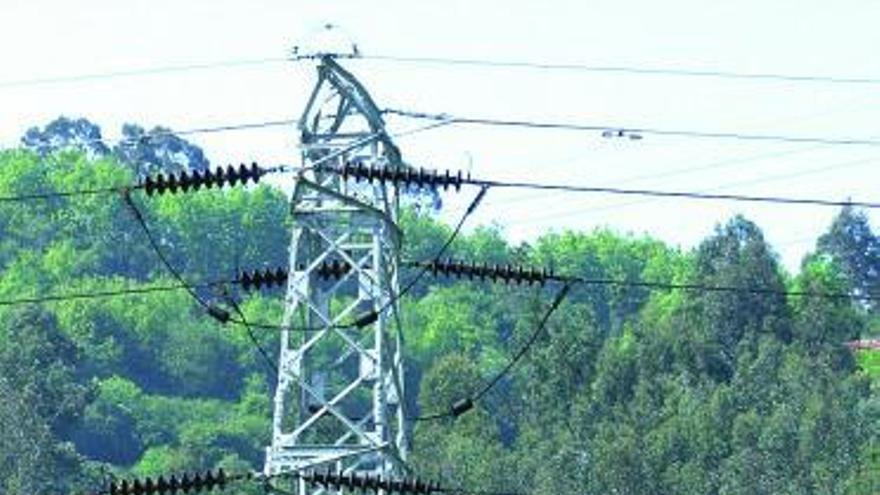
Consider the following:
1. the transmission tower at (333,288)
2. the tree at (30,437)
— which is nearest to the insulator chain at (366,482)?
the transmission tower at (333,288)

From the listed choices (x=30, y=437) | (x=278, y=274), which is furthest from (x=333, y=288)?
(x=30, y=437)

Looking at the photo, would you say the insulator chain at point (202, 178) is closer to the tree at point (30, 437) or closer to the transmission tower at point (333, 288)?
the transmission tower at point (333, 288)

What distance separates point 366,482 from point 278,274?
3629 millimetres

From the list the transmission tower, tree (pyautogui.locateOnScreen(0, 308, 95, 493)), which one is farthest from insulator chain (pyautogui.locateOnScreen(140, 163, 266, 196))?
tree (pyautogui.locateOnScreen(0, 308, 95, 493))

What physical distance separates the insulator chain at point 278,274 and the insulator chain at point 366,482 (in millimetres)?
2640

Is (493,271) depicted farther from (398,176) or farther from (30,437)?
(30,437)

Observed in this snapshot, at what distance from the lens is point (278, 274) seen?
49625 millimetres

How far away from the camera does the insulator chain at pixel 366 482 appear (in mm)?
47094

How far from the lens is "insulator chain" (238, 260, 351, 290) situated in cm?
4906

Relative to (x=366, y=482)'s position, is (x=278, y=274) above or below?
above

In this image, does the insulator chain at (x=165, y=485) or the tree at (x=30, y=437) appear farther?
the tree at (x=30, y=437)

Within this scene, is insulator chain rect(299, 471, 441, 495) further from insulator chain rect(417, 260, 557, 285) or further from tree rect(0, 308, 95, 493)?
tree rect(0, 308, 95, 493)

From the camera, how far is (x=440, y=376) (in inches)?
7520

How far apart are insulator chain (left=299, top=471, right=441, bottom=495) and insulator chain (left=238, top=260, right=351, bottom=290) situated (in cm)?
264
